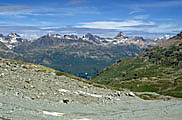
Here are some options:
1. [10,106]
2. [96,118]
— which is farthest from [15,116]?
[96,118]

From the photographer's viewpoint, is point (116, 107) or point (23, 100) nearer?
point (23, 100)

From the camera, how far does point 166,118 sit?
45.0 m

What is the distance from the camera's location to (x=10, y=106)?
36.9 metres

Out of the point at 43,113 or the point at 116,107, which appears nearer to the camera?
the point at 43,113

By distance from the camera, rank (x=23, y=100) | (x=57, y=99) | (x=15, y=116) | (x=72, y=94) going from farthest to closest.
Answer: (x=72, y=94) → (x=57, y=99) → (x=23, y=100) → (x=15, y=116)

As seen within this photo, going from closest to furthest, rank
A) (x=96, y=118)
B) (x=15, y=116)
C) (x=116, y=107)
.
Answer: (x=15, y=116)
(x=96, y=118)
(x=116, y=107)

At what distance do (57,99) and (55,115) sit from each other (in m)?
13.5

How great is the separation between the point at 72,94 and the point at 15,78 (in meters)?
13.4

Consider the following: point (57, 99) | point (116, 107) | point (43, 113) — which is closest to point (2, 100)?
point (43, 113)

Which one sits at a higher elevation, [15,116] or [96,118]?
[15,116]

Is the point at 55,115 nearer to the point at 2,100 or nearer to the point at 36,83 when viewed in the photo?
the point at 2,100

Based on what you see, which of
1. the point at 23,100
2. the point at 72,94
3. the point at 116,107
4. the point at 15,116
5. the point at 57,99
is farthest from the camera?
the point at 72,94

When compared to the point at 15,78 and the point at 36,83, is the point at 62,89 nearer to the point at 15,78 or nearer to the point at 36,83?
the point at 36,83

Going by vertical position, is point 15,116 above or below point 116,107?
above
